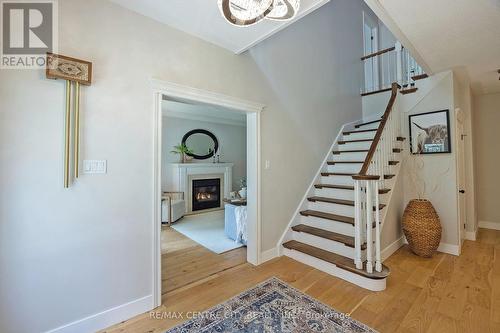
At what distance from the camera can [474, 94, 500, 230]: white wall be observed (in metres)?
3.93

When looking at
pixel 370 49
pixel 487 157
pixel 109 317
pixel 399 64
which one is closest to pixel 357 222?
pixel 109 317

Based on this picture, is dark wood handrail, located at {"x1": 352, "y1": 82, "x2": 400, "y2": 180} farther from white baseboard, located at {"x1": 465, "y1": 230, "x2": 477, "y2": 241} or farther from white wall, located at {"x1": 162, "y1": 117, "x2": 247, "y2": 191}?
white wall, located at {"x1": 162, "y1": 117, "x2": 247, "y2": 191}

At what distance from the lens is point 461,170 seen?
A: 10.5 ft

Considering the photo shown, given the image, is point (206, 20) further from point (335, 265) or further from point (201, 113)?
point (201, 113)

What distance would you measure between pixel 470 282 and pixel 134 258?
325cm

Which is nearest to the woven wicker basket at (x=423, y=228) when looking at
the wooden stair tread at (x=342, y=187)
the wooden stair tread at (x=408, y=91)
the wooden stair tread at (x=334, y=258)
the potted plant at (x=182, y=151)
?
the wooden stair tread at (x=342, y=187)

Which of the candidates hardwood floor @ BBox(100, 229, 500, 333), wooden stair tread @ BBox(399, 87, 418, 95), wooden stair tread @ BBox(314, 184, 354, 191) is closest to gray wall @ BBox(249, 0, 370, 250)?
wooden stair tread @ BBox(314, 184, 354, 191)

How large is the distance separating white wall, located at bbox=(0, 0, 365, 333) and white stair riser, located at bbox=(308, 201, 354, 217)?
6.21 ft

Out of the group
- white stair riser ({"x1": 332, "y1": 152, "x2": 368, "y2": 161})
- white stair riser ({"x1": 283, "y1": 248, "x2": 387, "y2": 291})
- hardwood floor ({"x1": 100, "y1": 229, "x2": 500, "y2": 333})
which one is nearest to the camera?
hardwood floor ({"x1": 100, "y1": 229, "x2": 500, "y2": 333})

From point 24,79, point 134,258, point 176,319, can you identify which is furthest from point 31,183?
point 176,319

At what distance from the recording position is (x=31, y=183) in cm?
147

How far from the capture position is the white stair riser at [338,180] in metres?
3.39

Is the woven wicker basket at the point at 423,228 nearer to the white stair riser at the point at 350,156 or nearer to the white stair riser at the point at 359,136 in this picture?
the white stair riser at the point at 350,156

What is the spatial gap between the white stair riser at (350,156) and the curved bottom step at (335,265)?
5.61 ft
